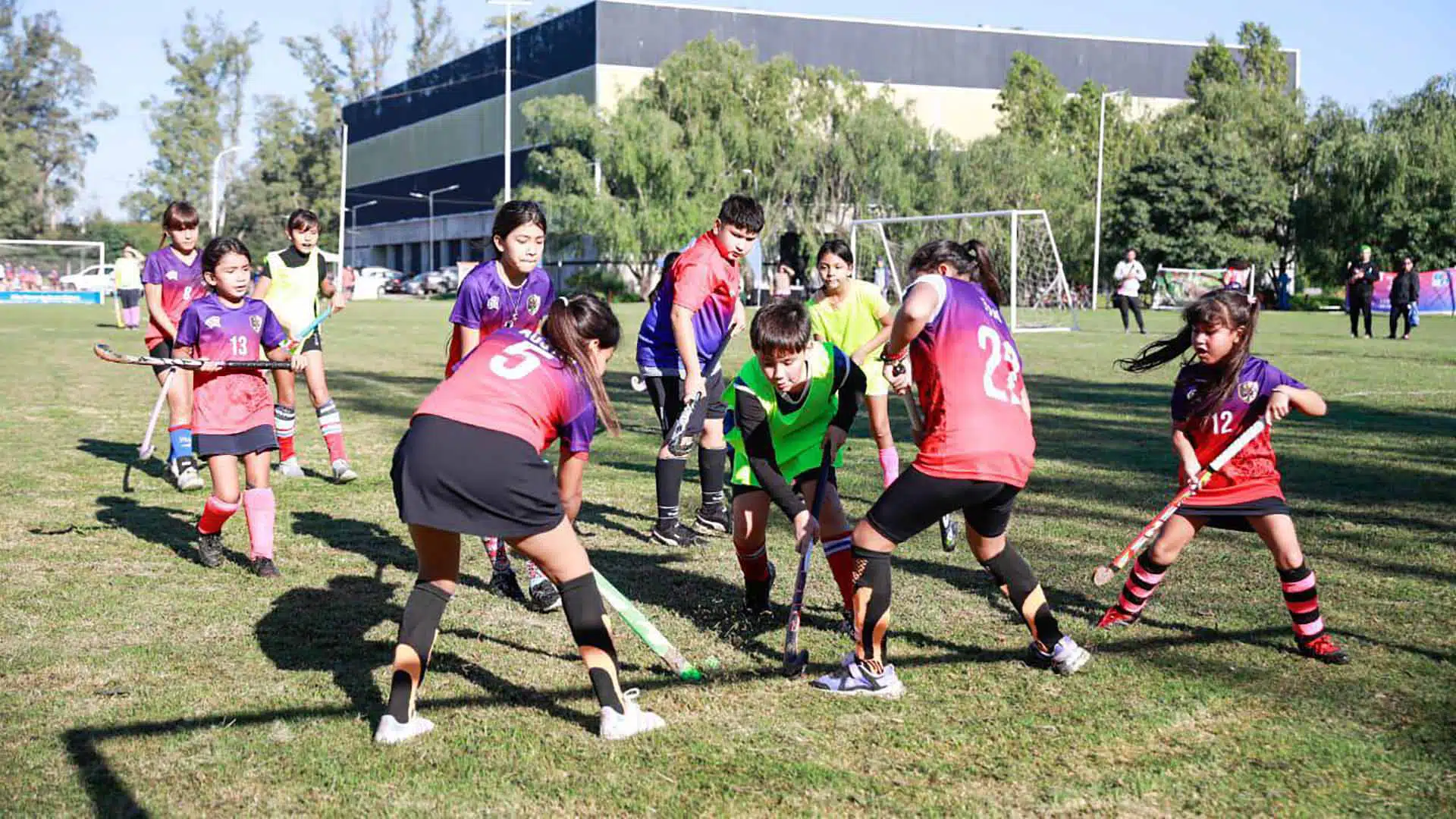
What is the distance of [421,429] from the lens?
4.05 metres

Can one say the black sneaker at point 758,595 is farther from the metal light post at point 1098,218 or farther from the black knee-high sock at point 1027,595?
the metal light post at point 1098,218

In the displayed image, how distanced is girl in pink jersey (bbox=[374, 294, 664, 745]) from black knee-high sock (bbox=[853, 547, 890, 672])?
821 mm

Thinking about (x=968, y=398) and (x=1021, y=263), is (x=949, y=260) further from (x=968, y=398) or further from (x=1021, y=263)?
(x=1021, y=263)

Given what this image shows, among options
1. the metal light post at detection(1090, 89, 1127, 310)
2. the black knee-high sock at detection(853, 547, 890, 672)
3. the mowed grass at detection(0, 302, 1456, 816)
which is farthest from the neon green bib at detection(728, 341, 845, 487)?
the metal light post at detection(1090, 89, 1127, 310)

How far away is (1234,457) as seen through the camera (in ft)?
17.0

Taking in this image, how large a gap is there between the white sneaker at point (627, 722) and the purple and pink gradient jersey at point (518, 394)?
88cm

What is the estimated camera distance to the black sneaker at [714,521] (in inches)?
297

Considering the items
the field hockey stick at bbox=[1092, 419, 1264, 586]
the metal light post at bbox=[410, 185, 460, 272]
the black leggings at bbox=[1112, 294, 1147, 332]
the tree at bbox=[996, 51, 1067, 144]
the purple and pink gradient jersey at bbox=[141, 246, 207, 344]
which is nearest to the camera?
the field hockey stick at bbox=[1092, 419, 1264, 586]

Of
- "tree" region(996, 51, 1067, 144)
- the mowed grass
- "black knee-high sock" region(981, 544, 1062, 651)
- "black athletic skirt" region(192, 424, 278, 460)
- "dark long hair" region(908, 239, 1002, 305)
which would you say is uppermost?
"tree" region(996, 51, 1067, 144)

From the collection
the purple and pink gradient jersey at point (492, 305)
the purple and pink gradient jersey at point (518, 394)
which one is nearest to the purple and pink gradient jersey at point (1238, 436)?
the purple and pink gradient jersey at point (518, 394)

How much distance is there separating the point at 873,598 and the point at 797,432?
0.85 m

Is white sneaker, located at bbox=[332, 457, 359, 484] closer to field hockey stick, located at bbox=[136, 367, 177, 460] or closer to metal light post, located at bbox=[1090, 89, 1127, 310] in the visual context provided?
field hockey stick, located at bbox=[136, 367, 177, 460]

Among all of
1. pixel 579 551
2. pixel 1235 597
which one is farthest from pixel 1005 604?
pixel 579 551

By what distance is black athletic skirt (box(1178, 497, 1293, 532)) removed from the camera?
514cm
